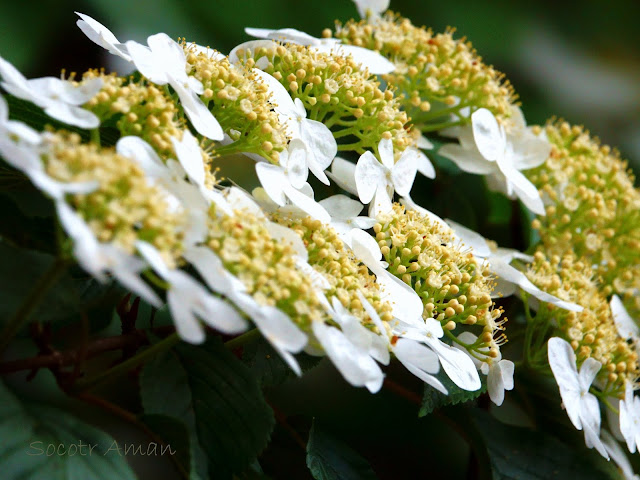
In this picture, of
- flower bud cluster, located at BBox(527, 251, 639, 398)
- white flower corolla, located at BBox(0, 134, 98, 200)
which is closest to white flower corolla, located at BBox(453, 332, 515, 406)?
flower bud cluster, located at BBox(527, 251, 639, 398)

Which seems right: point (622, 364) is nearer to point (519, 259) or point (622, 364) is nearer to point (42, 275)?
point (519, 259)

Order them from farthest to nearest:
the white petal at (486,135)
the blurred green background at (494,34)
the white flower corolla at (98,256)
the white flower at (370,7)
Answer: the blurred green background at (494,34), the white flower at (370,7), the white petal at (486,135), the white flower corolla at (98,256)

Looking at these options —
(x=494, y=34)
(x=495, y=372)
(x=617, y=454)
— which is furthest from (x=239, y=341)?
(x=494, y=34)

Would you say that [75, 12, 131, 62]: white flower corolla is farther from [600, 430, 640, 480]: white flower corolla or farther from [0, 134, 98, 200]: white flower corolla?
[600, 430, 640, 480]: white flower corolla

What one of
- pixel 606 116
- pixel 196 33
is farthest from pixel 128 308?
pixel 606 116

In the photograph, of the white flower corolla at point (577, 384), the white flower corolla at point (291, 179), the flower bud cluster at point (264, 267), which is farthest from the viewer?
the white flower corolla at point (577, 384)

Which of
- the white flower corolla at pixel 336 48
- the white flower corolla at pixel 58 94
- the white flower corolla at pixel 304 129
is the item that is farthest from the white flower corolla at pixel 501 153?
the white flower corolla at pixel 58 94

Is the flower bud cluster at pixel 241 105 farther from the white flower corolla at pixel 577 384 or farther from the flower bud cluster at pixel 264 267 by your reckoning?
the white flower corolla at pixel 577 384

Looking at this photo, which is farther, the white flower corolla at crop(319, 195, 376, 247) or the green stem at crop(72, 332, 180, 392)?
the white flower corolla at crop(319, 195, 376, 247)
